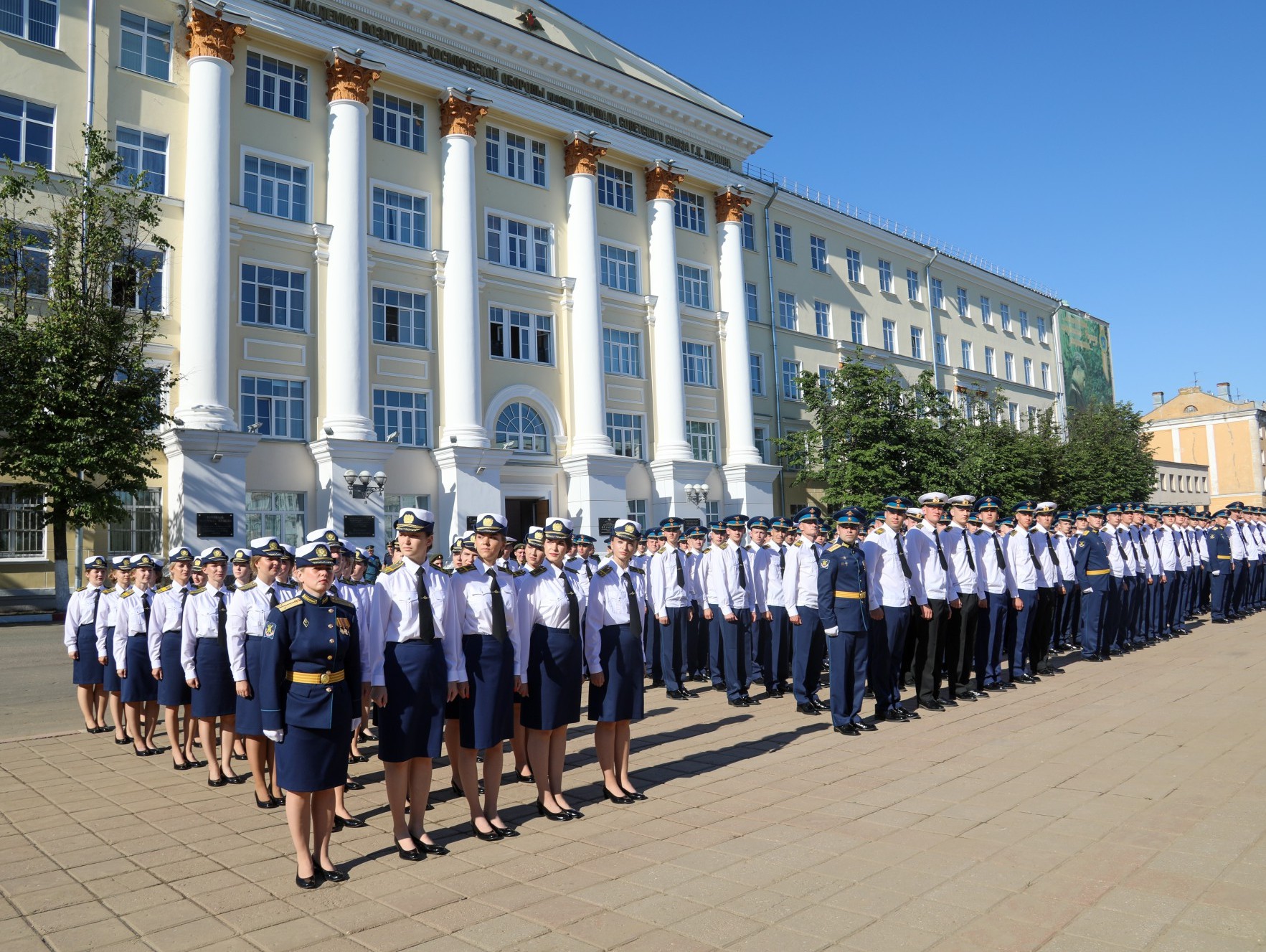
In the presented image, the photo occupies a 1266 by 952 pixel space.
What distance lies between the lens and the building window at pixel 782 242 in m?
36.3

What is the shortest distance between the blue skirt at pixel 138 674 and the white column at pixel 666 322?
21.3m

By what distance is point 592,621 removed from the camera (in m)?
6.94

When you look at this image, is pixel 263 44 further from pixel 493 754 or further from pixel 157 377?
pixel 493 754

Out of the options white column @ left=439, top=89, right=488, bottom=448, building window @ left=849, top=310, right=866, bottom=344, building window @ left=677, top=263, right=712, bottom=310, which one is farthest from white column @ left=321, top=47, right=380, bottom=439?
building window @ left=849, top=310, right=866, bottom=344

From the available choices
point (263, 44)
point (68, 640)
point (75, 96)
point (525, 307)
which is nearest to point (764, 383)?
point (525, 307)

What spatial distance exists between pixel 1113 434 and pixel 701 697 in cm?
4088

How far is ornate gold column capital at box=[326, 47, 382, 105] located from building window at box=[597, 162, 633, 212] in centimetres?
833

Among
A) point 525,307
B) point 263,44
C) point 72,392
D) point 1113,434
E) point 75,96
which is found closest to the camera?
point 72,392

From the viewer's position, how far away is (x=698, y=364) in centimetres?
3206

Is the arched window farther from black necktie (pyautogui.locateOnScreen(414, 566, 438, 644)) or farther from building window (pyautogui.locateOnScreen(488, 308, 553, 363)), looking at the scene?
black necktie (pyautogui.locateOnScreen(414, 566, 438, 644))

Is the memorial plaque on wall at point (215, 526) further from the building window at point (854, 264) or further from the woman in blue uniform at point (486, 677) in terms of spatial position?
the building window at point (854, 264)

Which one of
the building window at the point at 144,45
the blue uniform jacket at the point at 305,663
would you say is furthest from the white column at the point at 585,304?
the blue uniform jacket at the point at 305,663

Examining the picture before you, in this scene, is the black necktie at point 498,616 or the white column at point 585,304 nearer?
the black necktie at point 498,616

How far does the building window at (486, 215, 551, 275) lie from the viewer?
26.8 m
